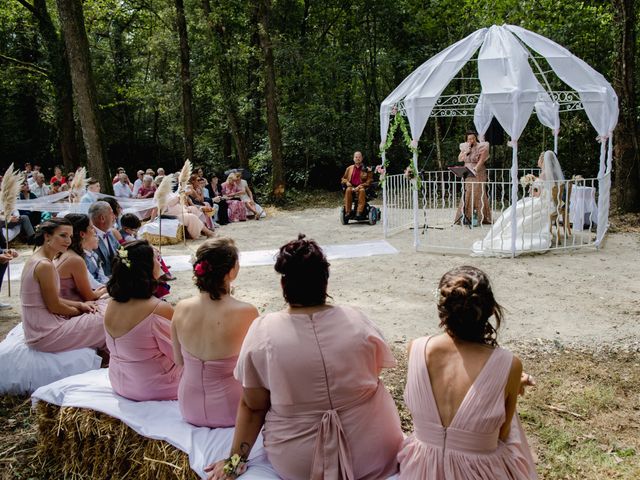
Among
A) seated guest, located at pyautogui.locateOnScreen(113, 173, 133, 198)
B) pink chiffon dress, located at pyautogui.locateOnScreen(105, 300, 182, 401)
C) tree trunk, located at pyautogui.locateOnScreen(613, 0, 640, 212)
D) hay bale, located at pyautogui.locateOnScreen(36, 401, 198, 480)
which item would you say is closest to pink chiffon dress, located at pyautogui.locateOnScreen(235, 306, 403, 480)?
hay bale, located at pyautogui.locateOnScreen(36, 401, 198, 480)

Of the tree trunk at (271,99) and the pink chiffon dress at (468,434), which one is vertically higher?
the tree trunk at (271,99)

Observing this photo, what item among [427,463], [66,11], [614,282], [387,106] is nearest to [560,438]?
[427,463]

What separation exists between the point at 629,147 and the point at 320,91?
1088 centimetres

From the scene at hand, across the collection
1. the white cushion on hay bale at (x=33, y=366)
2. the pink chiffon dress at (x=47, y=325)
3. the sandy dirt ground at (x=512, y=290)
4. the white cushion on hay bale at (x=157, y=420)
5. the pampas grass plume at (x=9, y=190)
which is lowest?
the sandy dirt ground at (x=512, y=290)

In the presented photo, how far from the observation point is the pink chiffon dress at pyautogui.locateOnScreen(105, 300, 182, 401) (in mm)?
3441

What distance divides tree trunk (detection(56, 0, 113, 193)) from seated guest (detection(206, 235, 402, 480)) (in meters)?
11.2

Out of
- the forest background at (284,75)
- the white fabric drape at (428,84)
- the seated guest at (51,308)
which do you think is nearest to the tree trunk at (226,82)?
the forest background at (284,75)

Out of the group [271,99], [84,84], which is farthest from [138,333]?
[271,99]

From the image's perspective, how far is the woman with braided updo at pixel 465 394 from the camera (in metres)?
2.27

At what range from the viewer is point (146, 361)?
3471 millimetres

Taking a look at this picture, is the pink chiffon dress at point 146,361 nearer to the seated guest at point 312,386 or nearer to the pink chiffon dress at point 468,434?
the seated guest at point 312,386

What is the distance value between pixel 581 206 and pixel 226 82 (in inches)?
495

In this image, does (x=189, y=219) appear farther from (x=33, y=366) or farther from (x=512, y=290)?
(x=33, y=366)

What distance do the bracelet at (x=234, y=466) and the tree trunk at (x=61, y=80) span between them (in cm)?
1772
